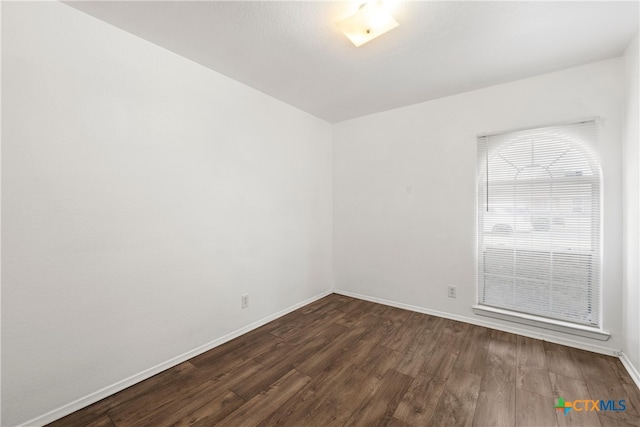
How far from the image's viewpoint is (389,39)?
1.96 metres

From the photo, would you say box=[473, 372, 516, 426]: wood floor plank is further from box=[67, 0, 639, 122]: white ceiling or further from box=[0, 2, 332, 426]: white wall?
box=[67, 0, 639, 122]: white ceiling

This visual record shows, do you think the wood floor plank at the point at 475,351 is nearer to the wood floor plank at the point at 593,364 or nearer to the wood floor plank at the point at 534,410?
the wood floor plank at the point at 534,410

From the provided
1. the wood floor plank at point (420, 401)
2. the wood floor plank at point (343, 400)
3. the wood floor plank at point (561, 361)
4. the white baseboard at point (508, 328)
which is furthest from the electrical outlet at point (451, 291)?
the wood floor plank at point (343, 400)

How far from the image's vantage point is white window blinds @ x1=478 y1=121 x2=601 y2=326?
231 centimetres

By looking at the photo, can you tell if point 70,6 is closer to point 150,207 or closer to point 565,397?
point 150,207

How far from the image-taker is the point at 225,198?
252cm

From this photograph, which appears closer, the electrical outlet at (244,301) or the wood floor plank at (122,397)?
the wood floor plank at (122,397)

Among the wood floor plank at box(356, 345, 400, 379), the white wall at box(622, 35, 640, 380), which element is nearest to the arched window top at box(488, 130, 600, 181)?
the white wall at box(622, 35, 640, 380)

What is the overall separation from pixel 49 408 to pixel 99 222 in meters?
1.15

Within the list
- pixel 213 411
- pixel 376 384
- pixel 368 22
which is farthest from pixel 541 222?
pixel 213 411

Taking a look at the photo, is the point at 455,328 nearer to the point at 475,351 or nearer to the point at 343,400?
the point at 475,351

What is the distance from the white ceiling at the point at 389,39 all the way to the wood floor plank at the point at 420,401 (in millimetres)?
2562

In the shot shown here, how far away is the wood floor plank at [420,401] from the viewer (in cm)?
157

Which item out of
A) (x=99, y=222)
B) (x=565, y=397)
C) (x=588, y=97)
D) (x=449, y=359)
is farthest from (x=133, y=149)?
(x=588, y=97)
